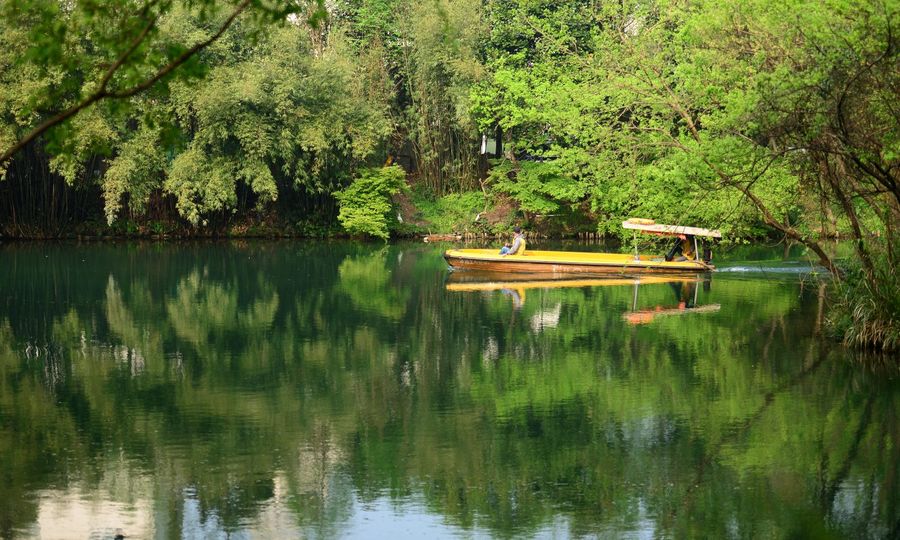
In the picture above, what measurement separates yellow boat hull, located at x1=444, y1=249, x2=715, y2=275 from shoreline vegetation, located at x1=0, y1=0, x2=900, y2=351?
1.30 m

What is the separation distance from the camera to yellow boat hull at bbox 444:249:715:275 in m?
29.5

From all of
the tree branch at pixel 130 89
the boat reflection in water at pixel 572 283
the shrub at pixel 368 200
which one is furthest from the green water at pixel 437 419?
the shrub at pixel 368 200

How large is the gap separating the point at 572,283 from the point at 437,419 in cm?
1518

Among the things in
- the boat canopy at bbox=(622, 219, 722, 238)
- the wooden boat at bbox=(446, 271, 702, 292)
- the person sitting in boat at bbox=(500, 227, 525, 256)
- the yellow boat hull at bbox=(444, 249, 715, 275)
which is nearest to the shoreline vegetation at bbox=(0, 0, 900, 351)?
the boat canopy at bbox=(622, 219, 722, 238)

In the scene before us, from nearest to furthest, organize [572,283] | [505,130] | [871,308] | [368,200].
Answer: [871,308] < [572,283] < [368,200] < [505,130]

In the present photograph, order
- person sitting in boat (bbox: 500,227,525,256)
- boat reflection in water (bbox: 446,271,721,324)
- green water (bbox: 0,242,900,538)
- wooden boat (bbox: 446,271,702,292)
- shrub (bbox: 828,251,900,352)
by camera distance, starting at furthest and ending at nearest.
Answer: person sitting in boat (bbox: 500,227,525,256), wooden boat (bbox: 446,271,702,292), boat reflection in water (bbox: 446,271,721,324), shrub (bbox: 828,251,900,352), green water (bbox: 0,242,900,538)

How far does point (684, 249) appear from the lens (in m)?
30.3

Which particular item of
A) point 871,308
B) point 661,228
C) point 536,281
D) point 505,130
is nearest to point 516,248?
point 536,281

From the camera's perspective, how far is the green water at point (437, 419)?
32.5 feet

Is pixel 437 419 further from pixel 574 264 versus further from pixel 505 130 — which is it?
pixel 505 130

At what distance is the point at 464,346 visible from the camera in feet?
61.7

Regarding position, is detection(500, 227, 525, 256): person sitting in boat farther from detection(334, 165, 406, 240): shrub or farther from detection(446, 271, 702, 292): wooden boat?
detection(334, 165, 406, 240): shrub

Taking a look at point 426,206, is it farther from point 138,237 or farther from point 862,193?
point 862,193

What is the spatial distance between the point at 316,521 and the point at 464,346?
9.27m
